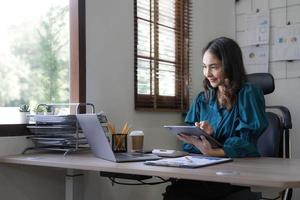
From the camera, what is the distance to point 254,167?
138 centimetres

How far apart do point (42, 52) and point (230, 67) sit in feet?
3.33

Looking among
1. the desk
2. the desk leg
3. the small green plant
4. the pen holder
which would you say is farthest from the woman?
the small green plant

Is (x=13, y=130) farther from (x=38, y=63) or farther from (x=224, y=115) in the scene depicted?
(x=224, y=115)

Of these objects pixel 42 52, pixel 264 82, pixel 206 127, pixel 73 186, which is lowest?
pixel 73 186

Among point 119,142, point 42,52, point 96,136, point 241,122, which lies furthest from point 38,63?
point 241,122

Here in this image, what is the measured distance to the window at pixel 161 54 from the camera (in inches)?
103

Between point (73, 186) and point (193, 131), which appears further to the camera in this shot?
point (73, 186)

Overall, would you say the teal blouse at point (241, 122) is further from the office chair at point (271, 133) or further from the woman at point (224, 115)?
the office chair at point (271, 133)

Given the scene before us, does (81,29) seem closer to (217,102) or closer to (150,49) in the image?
(150,49)

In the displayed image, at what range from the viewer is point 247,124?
1761 mm

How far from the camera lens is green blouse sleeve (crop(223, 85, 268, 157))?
1.71 m

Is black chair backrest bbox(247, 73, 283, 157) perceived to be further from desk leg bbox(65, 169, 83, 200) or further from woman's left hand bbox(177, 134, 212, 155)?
desk leg bbox(65, 169, 83, 200)

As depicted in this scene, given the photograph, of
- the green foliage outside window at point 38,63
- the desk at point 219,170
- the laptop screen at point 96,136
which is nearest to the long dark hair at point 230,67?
the desk at point 219,170

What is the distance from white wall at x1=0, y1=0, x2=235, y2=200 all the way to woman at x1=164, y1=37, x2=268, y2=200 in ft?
1.73
